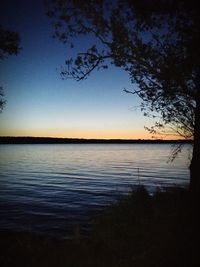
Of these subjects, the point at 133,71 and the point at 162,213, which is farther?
the point at 133,71

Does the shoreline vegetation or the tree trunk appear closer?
the shoreline vegetation

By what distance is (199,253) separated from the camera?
33.2ft

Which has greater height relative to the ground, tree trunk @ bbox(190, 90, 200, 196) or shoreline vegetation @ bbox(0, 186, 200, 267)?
tree trunk @ bbox(190, 90, 200, 196)

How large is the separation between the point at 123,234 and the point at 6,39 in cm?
1074

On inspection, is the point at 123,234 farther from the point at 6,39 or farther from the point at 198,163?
the point at 6,39

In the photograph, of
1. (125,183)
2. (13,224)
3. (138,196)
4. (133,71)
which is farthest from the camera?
(125,183)

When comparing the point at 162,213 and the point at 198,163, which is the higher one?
the point at 198,163

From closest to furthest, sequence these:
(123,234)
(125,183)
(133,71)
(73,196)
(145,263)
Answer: (145,263), (123,234), (133,71), (73,196), (125,183)

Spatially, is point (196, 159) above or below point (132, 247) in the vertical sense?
above

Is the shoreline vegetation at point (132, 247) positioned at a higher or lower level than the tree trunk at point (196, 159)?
lower

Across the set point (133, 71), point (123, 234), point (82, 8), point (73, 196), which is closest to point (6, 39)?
point (82, 8)

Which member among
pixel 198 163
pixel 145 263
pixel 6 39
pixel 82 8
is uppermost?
pixel 82 8

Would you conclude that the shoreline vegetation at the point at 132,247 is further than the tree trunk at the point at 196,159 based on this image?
No

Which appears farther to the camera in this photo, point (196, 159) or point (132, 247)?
point (196, 159)
